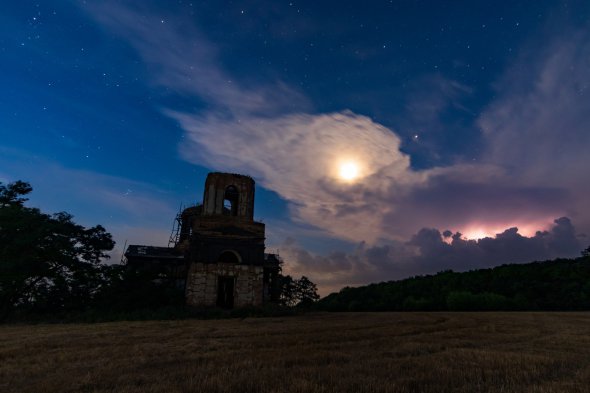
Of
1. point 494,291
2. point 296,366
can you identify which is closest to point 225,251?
point 296,366

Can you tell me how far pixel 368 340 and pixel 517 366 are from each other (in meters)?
5.87

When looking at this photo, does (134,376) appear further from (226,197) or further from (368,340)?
(226,197)

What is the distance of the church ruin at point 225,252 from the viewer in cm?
3709

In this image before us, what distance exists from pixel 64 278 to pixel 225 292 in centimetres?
1490

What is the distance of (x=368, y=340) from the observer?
14.3 meters

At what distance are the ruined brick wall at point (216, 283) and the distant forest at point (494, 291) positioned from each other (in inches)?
632

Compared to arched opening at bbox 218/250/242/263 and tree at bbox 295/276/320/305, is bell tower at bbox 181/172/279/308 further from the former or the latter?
tree at bbox 295/276/320/305

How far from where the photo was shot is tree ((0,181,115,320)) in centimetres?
2994

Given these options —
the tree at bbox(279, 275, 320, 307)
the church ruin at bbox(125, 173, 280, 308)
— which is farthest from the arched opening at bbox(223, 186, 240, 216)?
the tree at bbox(279, 275, 320, 307)

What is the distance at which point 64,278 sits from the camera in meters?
32.4

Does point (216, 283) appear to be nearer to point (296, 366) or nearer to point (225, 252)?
point (225, 252)

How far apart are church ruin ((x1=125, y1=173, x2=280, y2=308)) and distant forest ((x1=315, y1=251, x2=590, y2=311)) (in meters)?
16.6

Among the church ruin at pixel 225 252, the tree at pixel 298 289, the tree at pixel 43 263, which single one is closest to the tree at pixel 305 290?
the tree at pixel 298 289

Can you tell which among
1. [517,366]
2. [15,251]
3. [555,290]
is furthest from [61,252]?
[555,290]
